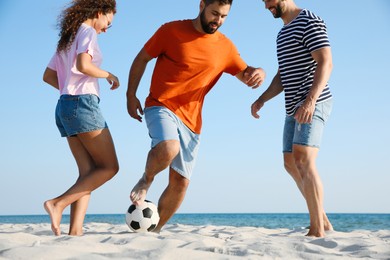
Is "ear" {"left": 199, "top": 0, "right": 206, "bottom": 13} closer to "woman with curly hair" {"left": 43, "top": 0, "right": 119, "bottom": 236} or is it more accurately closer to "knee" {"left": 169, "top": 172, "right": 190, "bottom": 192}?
"woman with curly hair" {"left": 43, "top": 0, "right": 119, "bottom": 236}

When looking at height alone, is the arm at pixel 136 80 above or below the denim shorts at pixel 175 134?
above

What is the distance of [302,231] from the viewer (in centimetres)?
521

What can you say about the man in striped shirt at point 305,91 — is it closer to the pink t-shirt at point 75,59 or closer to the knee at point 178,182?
the knee at point 178,182

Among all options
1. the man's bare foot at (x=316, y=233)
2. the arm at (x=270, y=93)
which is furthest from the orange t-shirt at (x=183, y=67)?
the man's bare foot at (x=316, y=233)

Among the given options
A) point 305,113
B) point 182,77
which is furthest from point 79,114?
point 305,113

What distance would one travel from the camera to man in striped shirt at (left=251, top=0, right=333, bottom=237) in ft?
13.8

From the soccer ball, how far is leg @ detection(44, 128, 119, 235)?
1.51 feet

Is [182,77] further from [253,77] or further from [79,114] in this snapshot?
[79,114]

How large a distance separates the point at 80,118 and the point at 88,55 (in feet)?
1.65

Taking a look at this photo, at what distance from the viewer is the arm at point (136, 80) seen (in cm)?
470

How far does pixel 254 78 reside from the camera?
4.75m

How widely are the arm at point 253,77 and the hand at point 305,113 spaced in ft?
2.27

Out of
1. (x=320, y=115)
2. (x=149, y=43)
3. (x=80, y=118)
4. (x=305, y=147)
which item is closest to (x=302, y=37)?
(x=320, y=115)

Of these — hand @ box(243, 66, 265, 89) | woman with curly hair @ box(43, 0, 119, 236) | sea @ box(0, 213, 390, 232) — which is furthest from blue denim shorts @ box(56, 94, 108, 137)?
sea @ box(0, 213, 390, 232)
